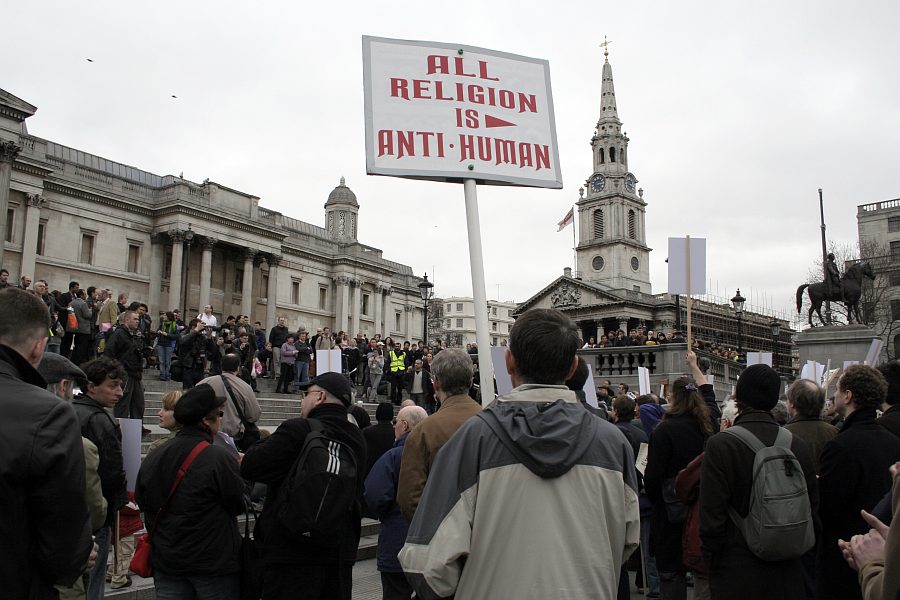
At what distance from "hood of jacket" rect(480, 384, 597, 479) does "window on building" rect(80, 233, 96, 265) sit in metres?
44.6

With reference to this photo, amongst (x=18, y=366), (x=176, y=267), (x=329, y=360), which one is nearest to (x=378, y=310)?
(x=176, y=267)

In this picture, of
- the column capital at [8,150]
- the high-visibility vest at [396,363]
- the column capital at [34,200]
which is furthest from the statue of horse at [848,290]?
the column capital at [34,200]

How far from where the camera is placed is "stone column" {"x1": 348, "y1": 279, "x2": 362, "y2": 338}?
197ft

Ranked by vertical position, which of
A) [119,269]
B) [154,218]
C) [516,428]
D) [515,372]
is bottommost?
[516,428]

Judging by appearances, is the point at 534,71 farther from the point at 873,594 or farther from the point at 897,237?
the point at 897,237

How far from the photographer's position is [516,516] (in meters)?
2.31

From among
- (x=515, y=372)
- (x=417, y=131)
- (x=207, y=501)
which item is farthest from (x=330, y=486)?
(x=417, y=131)

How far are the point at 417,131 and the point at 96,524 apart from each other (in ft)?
10.4

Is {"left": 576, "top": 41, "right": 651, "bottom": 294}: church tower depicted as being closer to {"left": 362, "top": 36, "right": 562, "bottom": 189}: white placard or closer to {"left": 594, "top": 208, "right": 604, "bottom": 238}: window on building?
{"left": 594, "top": 208, "right": 604, "bottom": 238}: window on building

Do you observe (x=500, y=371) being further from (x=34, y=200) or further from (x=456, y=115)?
(x=34, y=200)

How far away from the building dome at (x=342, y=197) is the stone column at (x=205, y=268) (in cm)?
2193

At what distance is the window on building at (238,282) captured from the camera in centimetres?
5047

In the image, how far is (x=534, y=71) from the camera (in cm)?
518

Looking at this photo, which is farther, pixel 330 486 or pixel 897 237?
pixel 897 237
